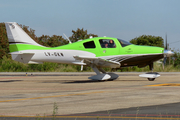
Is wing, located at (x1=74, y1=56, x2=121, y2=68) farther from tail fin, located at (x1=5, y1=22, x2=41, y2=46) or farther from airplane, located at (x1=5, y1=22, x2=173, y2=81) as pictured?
tail fin, located at (x1=5, y1=22, x2=41, y2=46)

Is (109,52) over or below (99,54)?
over

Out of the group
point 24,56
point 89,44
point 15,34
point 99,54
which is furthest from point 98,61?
point 15,34

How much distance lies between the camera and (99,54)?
687 inches

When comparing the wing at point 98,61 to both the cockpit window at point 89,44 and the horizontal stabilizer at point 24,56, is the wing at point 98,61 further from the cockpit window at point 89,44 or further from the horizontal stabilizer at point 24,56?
the horizontal stabilizer at point 24,56

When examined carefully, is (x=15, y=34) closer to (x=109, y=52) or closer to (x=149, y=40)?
(x=109, y=52)

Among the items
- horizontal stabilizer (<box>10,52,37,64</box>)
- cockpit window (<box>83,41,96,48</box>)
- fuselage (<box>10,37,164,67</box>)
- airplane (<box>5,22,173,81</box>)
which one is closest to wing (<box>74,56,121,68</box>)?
airplane (<box>5,22,173,81</box>)

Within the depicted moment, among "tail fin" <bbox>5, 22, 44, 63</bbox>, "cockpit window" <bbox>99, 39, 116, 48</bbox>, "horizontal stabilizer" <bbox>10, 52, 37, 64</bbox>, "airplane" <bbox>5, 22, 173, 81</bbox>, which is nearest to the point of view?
"airplane" <bbox>5, 22, 173, 81</bbox>

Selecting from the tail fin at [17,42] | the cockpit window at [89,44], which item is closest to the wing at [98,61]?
the cockpit window at [89,44]

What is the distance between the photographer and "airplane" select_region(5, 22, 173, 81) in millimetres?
17125

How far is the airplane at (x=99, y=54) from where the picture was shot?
1712cm

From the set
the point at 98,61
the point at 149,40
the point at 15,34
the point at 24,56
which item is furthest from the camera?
the point at 149,40

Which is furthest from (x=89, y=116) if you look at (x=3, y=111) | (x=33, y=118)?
(x=3, y=111)

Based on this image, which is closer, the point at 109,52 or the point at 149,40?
the point at 109,52

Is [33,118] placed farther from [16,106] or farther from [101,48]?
[101,48]
